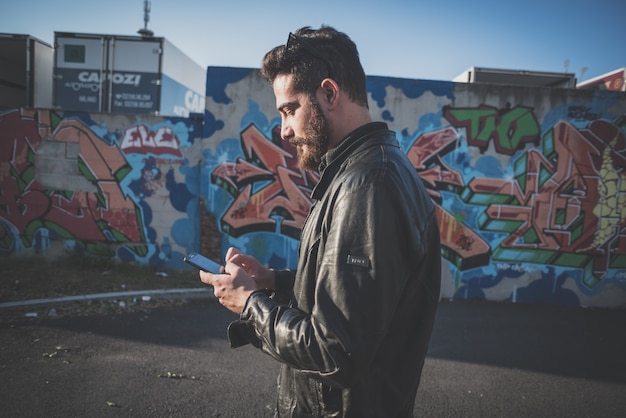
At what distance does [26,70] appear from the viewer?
9.80m

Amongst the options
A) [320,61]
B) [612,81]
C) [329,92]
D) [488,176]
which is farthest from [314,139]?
[612,81]

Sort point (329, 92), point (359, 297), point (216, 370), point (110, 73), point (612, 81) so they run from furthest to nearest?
point (110, 73), point (612, 81), point (216, 370), point (329, 92), point (359, 297)

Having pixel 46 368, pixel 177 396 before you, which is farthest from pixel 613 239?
pixel 46 368

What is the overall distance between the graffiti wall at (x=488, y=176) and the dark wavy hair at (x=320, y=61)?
18.6 feet

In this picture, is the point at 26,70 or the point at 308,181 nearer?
the point at 308,181

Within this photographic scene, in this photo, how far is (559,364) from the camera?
4574 millimetres

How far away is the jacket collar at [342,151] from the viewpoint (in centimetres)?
145

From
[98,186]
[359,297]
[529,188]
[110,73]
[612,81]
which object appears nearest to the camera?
[359,297]

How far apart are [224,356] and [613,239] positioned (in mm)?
7223

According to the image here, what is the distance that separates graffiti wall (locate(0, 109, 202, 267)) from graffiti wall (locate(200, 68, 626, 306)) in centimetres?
79

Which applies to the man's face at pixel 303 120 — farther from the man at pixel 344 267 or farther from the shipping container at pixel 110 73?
the shipping container at pixel 110 73

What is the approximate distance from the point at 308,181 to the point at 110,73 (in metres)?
6.74

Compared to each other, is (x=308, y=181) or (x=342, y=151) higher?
(x=342, y=151)

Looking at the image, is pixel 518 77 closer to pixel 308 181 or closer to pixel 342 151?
pixel 308 181
